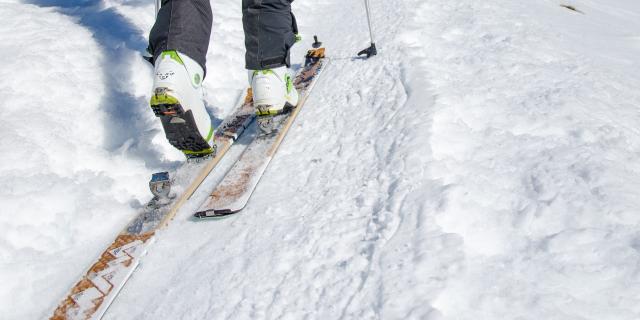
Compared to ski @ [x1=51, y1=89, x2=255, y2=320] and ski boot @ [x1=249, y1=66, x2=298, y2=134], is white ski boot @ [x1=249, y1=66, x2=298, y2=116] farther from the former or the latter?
ski @ [x1=51, y1=89, x2=255, y2=320]

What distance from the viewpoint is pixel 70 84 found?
3893 millimetres

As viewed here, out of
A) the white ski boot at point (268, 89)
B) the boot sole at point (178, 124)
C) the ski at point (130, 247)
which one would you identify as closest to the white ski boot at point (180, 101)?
the boot sole at point (178, 124)

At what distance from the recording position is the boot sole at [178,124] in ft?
8.24

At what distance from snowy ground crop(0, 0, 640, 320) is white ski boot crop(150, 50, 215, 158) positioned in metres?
0.44

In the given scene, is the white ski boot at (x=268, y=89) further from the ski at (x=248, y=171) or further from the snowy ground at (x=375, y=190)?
the snowy ground at (x=375, y=190)

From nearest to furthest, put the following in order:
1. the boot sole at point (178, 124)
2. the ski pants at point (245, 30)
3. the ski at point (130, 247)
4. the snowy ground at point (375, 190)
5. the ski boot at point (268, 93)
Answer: the snowy ground at point (375, 190)
the ski at point (130, 247)
the boot sole at point (178, 124)
the ski pants at point (245, 30)
the ski boot at point (268, 93)

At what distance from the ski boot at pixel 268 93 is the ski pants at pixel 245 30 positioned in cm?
6

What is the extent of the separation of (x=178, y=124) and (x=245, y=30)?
0.86 m

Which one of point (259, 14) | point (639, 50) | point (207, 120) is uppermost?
point (259, 14)

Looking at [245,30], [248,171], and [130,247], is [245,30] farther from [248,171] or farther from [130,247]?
[130,247]

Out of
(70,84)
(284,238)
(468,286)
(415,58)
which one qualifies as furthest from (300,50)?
(468,286)

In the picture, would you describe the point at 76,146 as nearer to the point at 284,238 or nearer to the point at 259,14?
the point at 259,14

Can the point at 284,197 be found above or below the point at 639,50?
above

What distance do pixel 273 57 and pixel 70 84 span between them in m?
2.06
